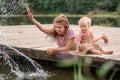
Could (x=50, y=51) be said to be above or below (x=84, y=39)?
below

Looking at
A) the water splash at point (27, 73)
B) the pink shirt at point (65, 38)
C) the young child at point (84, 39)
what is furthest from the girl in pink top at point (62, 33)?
the water splash at point (27, 73)

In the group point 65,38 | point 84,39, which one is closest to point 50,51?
point 65,38

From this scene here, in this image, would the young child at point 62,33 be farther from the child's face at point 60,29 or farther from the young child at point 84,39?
the young child at point 84,39

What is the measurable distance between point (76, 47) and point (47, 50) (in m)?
0.41

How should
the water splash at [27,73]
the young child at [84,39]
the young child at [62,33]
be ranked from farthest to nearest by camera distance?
1. the water splash at [27,73]
2. the young child at [62,33]
3. the young child at [84,39]

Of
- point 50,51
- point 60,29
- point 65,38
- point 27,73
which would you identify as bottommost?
point 27,73

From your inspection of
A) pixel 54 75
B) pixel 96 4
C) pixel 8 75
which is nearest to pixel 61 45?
pixel 54 75

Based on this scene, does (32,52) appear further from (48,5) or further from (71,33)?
(48,5)

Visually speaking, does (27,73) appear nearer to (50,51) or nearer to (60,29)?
(50,51)

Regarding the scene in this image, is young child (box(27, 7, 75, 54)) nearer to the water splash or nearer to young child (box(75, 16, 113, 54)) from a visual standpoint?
young child (box(75, 16, 113, 54))

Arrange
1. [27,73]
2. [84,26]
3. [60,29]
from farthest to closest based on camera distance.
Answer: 1. [27,73]
2. [60,29]
3. [84,26]

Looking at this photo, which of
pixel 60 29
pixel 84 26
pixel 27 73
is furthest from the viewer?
pixel 27 73

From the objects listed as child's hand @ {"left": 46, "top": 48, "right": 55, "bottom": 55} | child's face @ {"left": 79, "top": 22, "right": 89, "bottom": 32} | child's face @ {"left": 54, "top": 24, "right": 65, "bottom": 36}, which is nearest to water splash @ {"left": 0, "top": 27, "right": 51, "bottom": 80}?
child's hand @ {"left": 46, "top": 48, "right": 55, "bottom": 55}

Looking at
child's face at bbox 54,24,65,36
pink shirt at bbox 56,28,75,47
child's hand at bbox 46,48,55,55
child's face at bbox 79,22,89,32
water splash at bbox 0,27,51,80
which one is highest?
child's face at bbox 79,22,89,32
